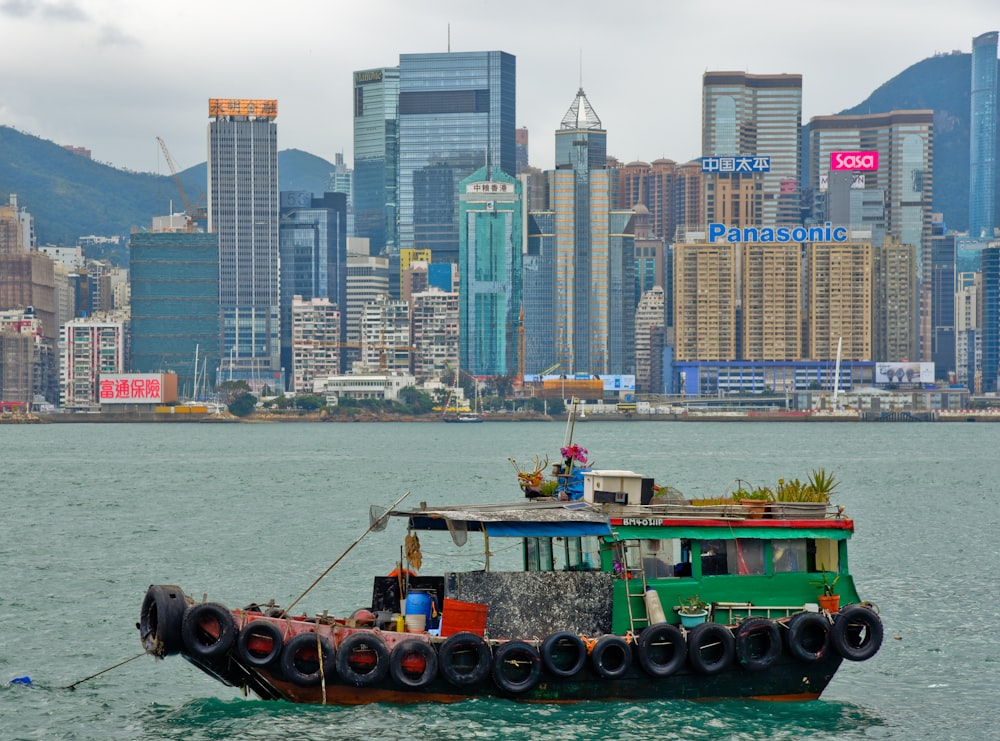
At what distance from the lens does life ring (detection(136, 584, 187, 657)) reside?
21.4m

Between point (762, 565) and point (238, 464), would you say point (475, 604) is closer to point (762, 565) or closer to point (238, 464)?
point (762, 565)

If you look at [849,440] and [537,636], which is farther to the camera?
[849,440]

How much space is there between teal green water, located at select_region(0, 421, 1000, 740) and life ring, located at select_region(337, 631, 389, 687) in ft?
1.84

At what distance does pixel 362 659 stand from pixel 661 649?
406 cm

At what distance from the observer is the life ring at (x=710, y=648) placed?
2147 centimetres

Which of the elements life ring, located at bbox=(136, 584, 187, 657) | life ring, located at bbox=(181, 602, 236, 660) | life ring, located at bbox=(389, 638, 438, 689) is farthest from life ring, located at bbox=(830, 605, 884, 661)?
life ring, located at bbox=(136, 584, 187, 657)

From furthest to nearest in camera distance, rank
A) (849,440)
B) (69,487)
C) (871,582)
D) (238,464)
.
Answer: (849,440)
(238,464)
(69,487)
(871,582)

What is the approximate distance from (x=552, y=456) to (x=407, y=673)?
80.5 metres

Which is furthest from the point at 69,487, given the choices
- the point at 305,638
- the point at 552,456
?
the point at 305,638

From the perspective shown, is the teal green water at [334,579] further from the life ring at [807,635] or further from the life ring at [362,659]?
the life ring at [807,635]

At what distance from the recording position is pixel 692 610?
2175 cm

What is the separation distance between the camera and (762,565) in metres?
22.2

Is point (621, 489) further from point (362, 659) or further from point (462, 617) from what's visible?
point (362, 659)

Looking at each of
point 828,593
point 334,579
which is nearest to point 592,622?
point 828,593
